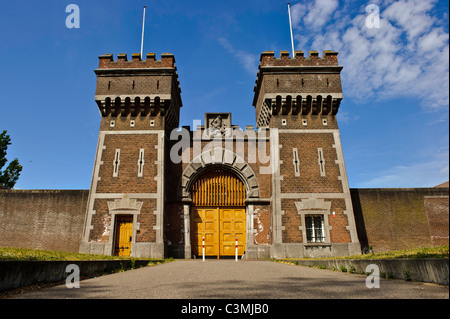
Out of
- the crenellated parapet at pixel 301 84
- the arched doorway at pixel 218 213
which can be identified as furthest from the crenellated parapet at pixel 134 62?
the arched doorway at pixel 218 213

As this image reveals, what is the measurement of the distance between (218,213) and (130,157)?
20.5ft

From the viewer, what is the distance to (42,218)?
61.4ft

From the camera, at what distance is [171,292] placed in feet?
15.0

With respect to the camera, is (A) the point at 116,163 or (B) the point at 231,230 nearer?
(A) the point at 116,163

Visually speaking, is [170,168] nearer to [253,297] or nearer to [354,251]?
[354,251]

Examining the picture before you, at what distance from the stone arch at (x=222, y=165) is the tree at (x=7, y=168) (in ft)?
80.7

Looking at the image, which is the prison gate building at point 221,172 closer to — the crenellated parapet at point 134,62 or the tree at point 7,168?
the crenellated parapet at point 134,62

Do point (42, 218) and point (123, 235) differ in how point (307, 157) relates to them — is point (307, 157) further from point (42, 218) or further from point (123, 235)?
point (42, 218)

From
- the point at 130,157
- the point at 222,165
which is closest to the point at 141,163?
the point at 130,157

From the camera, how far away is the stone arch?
18.4 meters

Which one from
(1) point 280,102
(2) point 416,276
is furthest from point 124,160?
(2) point 416,276

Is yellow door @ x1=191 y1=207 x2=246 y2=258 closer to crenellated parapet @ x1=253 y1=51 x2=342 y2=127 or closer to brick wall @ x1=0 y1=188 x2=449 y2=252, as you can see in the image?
brick wall @ x1=0 y1=188 x2=449 y2=252

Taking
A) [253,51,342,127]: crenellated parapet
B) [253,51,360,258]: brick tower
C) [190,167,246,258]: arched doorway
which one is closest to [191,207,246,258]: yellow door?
[190,167,246,258]: arched doorway

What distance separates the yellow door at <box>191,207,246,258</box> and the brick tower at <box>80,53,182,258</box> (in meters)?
2.32
